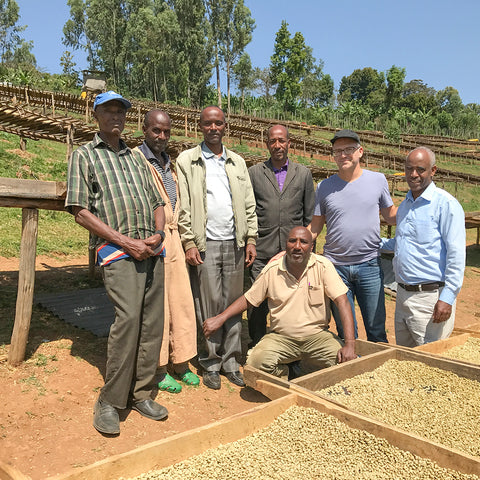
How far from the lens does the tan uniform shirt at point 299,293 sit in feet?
11.0

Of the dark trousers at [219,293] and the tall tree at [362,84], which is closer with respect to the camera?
the dark trousers at [219,293]

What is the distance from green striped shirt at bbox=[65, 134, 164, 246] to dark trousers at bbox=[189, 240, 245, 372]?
0.66 meters

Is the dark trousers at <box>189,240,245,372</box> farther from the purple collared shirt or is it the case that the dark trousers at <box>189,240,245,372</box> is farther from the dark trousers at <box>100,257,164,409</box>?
the purple collared shirt

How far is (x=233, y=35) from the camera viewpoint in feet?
125

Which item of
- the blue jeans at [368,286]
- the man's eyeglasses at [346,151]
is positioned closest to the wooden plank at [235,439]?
the blue jeans at [368,286]

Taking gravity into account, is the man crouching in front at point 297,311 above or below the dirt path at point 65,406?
above

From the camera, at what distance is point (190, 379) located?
3.49 m

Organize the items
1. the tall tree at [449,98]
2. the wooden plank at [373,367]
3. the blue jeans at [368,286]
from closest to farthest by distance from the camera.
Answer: the wooden plank at [373,367], the blue jeans at [368,286], the tall tree at [449,98]

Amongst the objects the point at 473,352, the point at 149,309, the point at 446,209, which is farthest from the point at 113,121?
the point at 473,352

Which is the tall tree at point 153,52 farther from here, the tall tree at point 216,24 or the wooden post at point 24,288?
the wooden post at point 24,288

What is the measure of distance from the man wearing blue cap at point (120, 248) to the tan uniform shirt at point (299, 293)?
2.82 ft

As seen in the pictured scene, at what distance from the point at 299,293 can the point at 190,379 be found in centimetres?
104

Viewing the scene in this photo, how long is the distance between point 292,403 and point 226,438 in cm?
50

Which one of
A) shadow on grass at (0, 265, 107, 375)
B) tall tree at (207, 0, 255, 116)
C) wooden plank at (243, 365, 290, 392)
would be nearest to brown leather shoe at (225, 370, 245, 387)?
wooden plank at (243, 365, 290, 392)
